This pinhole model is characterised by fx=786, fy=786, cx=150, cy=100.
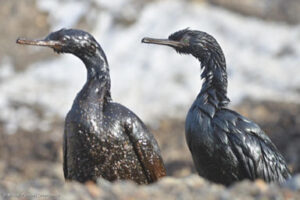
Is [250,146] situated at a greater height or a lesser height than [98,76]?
lesser

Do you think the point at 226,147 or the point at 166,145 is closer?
the point at 226,147

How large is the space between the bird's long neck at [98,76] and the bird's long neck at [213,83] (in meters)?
1.09

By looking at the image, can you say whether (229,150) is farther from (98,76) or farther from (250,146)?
(98,76)

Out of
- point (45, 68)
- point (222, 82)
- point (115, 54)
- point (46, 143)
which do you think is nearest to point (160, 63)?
point (115, 54)

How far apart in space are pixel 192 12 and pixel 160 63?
2404 mm

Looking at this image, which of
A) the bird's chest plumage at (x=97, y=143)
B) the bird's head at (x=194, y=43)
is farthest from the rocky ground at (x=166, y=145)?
the bird's head at (x=194, y=43)

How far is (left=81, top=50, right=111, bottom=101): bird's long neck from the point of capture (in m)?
8.72

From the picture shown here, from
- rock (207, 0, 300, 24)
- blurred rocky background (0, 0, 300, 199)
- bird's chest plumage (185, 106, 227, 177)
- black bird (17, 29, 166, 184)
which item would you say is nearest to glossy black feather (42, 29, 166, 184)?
black bird (17, 29, 166, 184)

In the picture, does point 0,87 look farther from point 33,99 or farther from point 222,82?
point 222,82

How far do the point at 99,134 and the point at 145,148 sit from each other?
59cm

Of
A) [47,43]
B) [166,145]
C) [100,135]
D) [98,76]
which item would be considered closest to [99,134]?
[100,135]

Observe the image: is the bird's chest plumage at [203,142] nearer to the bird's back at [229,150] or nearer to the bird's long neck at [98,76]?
the bird's back at [229,150]

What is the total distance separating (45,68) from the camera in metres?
22.7

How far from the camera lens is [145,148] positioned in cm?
870
